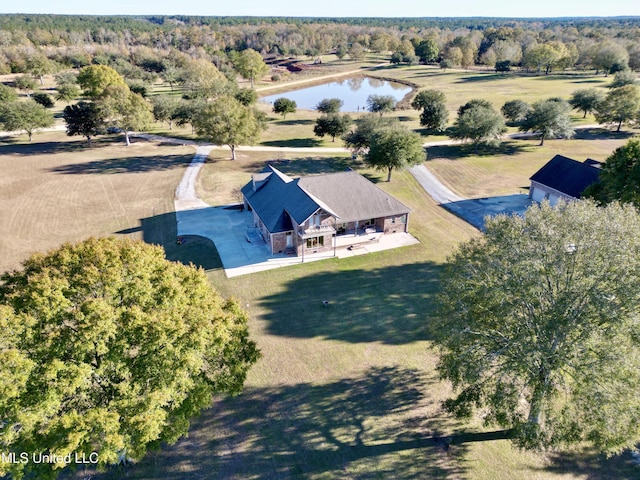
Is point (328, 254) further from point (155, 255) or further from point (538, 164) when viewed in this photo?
point (538, 164)

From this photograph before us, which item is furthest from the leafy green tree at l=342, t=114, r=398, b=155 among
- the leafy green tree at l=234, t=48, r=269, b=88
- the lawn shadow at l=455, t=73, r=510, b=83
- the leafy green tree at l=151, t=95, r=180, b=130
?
the lawn shadow at l=455, t=73, r=510, b=83

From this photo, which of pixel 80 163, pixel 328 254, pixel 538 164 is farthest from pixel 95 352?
pixel 538 164

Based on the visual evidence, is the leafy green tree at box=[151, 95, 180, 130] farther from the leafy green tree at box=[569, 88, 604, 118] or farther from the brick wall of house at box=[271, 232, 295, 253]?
the leafy green tree at box=[569, 88, 604, 118]

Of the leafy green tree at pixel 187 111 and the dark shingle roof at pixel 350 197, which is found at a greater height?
the leafy green tree at pixel 187 111

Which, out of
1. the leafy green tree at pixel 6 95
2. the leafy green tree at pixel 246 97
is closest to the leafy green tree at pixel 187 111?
the leafy green tree at pixel 246 97

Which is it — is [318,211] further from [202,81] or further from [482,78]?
[482,78]

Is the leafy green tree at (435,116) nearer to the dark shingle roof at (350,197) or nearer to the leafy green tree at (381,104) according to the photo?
the leafy green tree at (381,104)
